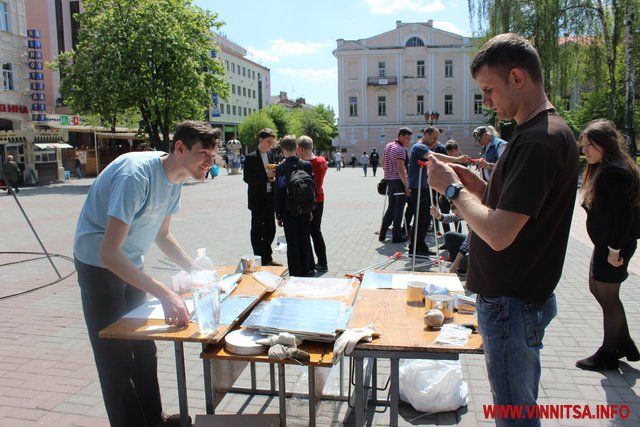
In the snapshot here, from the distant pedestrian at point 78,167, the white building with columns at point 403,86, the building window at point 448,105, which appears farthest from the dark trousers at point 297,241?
the building window at point 448,105

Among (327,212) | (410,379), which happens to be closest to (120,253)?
(410,379)

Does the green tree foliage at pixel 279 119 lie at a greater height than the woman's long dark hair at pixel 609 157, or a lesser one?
greater

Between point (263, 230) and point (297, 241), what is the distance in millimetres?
993

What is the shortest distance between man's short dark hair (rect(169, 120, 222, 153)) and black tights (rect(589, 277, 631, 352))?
307 cm

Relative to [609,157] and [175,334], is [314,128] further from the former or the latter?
[175,334]

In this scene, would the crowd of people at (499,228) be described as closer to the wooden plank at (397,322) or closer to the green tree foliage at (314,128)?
the wooden plank at (397,322)

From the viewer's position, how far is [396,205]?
8742mm

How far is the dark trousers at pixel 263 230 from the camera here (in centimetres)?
720

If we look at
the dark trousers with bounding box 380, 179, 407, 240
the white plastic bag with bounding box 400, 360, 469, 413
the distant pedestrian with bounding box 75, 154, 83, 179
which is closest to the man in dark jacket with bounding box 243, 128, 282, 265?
the dark trousers with bounding box 380, 179, 407, 240

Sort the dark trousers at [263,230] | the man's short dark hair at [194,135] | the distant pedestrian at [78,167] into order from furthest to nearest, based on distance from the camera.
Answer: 1. the distant pedestrian at [78,167]
2. the dark trousers at [263,230]
3. the man's short dark hair at [194,135]

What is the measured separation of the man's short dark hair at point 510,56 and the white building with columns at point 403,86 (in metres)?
54.1

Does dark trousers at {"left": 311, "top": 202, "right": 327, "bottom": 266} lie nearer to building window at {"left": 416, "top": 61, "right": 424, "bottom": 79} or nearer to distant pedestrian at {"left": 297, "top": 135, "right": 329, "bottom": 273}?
distant pedestrian at {"left": 297, "top": 135, "right": 329, "bottom": 273}

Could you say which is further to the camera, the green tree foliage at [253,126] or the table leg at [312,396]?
the green tree foliage at [253,126]

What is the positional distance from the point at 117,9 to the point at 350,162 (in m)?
34.0
